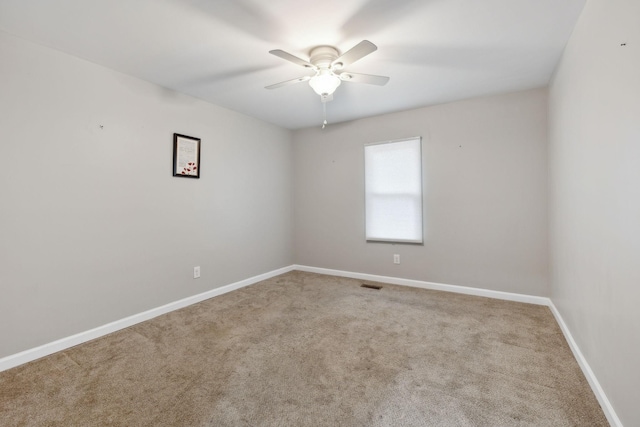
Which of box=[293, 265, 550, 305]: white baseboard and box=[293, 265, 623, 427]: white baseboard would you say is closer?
box=[293, 265, 623, 427]: white baseboard

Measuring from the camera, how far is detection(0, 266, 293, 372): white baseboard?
1.96 metres

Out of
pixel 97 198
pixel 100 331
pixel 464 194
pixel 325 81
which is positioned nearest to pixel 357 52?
pixel 325 81

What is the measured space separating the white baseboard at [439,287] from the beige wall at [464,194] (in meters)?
0.06

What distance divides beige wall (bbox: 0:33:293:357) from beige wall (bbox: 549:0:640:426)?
338cm

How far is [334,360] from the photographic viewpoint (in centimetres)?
197

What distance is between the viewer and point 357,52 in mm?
1864

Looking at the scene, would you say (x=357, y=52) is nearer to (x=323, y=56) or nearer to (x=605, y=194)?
(x=323, y=56)

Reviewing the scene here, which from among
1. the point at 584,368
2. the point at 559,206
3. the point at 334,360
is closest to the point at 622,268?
the point at 584,368

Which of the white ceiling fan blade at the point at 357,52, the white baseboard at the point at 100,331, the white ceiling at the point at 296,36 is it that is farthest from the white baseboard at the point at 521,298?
the white ceiling fan blade at the point at 357,52

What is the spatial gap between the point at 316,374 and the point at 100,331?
6.37ft

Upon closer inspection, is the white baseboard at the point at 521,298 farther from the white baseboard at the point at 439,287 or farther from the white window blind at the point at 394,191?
the white window blind at the point at 394,191

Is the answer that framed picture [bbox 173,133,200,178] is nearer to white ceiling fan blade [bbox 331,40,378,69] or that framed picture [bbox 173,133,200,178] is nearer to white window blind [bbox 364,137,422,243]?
white ceiling fan blade [bbox 331,40,378,69]

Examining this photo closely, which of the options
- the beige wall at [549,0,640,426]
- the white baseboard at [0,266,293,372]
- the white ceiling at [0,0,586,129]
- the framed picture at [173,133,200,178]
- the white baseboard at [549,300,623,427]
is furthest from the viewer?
the framed picture at [173,133,200,178]

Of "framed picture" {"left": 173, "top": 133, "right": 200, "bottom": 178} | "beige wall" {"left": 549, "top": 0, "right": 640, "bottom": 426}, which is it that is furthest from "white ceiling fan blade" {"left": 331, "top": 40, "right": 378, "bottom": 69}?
"framed picture" {"left": 173, "top": 133, "right": 200, "bottom": 178}
